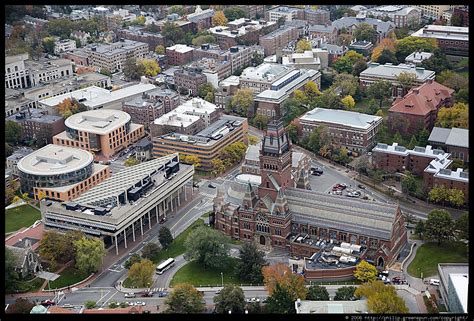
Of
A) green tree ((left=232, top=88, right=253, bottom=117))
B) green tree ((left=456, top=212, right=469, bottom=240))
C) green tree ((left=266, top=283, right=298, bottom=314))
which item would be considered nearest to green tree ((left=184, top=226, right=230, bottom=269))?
green tree ((left=266, top=283, right=298, bottom=314))

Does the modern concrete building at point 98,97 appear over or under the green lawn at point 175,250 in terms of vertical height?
over

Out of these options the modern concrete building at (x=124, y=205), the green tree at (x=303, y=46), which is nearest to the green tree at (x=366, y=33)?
the green tree at (x=303, y=46)

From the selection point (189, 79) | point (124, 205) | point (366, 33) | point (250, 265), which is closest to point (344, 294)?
point (250, 265)

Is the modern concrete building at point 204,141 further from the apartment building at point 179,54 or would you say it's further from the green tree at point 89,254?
the apartment building at point 179,54

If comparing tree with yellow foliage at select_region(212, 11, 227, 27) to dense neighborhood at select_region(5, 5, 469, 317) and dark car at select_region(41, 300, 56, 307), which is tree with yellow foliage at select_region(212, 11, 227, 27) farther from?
dark car at select_region(41, 300, 56, 307)

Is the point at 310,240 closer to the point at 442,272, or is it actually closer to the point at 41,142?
the point at 442,272

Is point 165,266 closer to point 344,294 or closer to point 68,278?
point 68,278
